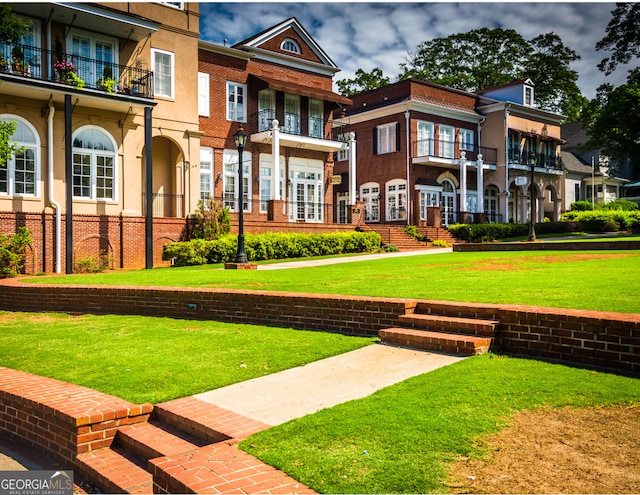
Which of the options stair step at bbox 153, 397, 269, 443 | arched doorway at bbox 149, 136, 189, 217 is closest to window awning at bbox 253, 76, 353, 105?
arched doorway at bbox 149, 136, 189, 217

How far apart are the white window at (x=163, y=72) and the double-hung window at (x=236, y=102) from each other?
364cm

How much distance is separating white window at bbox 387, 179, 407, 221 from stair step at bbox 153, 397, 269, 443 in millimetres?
30927

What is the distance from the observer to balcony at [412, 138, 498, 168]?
35.4 m

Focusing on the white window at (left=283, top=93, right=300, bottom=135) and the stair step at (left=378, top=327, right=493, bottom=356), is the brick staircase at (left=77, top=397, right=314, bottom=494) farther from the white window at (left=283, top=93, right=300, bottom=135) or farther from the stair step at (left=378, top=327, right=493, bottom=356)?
the white window at (left=283, top=93, right=300, bottom=135)

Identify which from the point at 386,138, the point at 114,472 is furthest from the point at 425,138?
the point at 114,472

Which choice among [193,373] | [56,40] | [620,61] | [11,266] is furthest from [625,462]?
[620,61]

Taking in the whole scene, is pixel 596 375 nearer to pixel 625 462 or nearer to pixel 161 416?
pixel 625 462

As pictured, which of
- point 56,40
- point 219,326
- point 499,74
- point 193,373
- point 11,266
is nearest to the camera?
point 193,373

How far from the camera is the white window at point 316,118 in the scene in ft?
103

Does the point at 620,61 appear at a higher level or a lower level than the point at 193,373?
higher

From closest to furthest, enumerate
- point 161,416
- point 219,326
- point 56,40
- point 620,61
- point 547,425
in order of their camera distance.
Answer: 1. point 547,425
2. point 161,416
3. point 219,326
4. point 56,40
5. point 620,61

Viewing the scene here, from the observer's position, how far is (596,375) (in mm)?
5590

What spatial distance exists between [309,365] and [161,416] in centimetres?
187

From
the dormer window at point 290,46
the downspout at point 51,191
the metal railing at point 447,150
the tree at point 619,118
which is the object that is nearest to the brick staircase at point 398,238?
the metal railing at point 447,150
